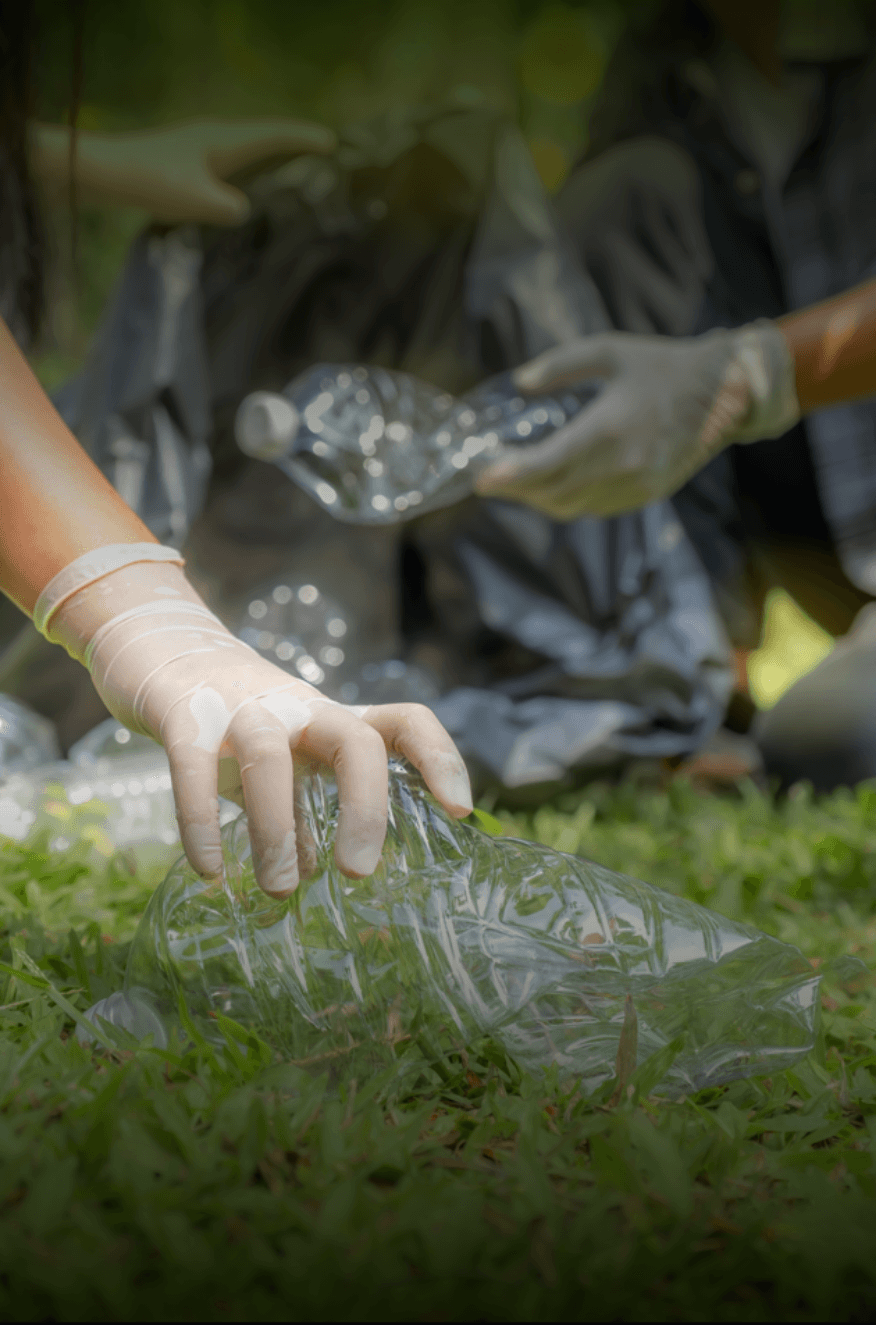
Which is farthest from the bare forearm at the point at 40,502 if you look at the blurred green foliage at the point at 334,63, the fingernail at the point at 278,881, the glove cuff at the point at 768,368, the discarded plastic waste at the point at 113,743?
the blurred green foliage at the point at 334,63

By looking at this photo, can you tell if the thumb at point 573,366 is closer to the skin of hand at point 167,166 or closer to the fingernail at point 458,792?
the skin of hand at point 167,166

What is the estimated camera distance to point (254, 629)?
2201mm

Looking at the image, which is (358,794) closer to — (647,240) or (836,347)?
(836,347)

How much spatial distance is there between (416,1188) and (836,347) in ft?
5.62

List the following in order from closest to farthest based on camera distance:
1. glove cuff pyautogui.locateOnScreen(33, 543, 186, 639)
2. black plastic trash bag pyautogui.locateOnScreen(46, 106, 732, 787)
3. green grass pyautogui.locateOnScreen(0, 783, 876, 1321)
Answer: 1. green grass pyautogui.locateOnScreen(0, 783, 876, 1321)
2. glove cuff pyautogui.locateOnScreen(33, 543, 186, 639)
3. black plastic trash bag pyautogui.locateOnScreen(46, 106, 732, 787)

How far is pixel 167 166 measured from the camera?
2199 millimetres

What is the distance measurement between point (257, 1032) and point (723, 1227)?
0.38 m

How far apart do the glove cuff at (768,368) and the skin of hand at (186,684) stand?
136 centimetres

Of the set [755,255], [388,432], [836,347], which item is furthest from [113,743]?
[755,255]

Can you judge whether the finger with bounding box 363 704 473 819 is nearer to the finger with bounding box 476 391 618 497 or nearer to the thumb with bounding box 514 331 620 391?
the finger with bounding box 476 391 618 497

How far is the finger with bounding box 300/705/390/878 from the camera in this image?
667 mm

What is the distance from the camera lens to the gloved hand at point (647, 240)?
8.27 feet

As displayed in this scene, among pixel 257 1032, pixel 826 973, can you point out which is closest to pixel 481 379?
pixel 826 973

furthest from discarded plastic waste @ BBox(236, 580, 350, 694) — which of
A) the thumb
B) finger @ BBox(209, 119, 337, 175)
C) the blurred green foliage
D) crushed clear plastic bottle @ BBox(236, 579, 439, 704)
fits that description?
the blurred green foliage
